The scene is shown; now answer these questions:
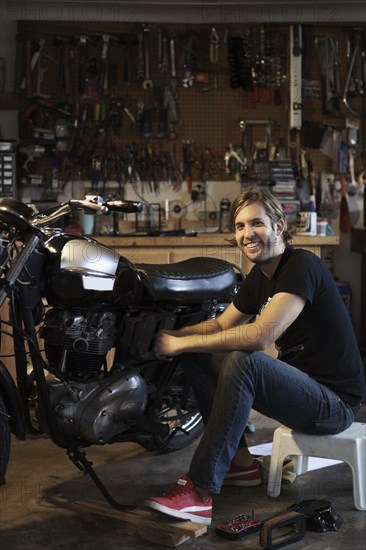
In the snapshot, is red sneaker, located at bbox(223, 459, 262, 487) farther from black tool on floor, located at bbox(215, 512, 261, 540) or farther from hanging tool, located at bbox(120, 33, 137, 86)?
hanging tool, located at bbox(120, 33, 137, 86)

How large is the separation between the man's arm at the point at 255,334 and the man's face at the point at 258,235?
21 centimetres

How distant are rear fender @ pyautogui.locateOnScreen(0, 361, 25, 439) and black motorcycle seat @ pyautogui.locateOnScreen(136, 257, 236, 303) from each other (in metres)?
0.61

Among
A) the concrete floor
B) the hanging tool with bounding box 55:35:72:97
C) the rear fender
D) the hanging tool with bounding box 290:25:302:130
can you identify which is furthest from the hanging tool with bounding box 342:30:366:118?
the rear fender

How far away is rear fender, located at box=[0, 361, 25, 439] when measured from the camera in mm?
2799

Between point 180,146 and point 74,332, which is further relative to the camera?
point 180,146

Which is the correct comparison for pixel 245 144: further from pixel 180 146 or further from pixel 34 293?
pixel 34 293

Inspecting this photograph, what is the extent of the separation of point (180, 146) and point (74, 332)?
10.6 ft

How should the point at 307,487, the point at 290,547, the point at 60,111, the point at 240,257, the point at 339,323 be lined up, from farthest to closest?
the point at 60,111, the point at 240,257, the point at 307,487, the point at 339,323, the point at 290,547

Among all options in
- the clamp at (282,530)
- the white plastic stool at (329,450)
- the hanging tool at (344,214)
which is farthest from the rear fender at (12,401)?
the hanging tool at (344,214)

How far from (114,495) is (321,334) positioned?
103 centimetres

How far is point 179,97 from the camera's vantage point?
19.5 feet

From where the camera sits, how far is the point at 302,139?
6.01 metres

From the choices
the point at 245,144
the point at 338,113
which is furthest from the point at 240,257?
the point at 338,113

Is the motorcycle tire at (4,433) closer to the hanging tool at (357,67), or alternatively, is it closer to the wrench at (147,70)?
the wrench at (147,70)
